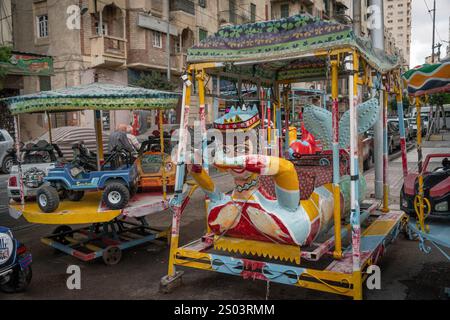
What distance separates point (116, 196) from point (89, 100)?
145 centimetres

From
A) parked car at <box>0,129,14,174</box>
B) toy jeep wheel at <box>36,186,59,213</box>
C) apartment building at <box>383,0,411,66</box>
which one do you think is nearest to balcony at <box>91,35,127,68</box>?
parked car at <box>0,129,14,174</box>

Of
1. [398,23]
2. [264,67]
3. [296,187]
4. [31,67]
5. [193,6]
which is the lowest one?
[296,187]

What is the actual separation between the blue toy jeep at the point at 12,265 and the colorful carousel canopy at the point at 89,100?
1884mm

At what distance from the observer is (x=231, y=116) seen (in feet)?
16.2

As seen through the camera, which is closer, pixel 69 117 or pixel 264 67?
pixel 264 67

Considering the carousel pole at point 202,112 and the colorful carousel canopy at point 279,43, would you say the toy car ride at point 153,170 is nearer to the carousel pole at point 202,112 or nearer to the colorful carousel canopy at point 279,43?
the carousel pole at point 202,112

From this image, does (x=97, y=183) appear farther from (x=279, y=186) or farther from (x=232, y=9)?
(x=232, y=9)

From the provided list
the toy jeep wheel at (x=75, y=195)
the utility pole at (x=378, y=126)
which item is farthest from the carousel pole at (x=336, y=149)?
the utility pole at (x=378, y=126)

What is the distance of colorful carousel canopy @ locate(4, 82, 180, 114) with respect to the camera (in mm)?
6262

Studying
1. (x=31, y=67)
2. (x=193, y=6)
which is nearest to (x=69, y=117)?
(x=31, y=67)

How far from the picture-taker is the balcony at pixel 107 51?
78.0 ft

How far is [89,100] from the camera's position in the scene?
20.7 feet

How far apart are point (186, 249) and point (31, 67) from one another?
18.8 meters
